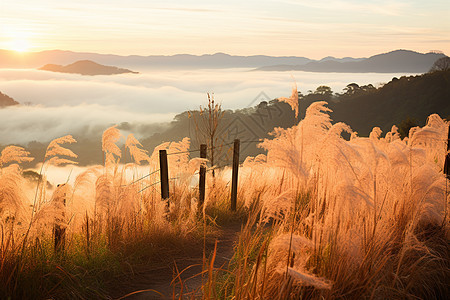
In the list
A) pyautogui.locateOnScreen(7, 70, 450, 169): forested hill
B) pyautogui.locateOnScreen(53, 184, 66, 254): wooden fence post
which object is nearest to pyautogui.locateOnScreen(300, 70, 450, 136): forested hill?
pyautogui.locateOnScreen(7, 70, 450, 169): forested hill

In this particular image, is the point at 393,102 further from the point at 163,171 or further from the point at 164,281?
the point at 164,281

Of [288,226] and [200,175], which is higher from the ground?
[288,226]

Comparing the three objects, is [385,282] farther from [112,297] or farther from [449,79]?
[449,79]

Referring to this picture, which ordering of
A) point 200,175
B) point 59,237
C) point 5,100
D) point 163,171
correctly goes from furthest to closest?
point 5,100 → point 200,175 → point 163,171 → point 59,237

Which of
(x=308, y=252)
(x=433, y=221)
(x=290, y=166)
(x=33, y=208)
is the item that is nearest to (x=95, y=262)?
(x=33, y=208)

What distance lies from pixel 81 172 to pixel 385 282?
340 centimetres

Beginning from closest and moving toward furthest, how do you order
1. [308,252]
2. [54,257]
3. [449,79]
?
→ [308,252] < [54,257] < [449,79]

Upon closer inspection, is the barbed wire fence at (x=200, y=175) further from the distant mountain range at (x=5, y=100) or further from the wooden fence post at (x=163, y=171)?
the distant mountain range at (x=5, y=100)

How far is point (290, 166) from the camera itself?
328cm

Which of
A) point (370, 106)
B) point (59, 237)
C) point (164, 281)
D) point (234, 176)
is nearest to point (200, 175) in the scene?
point (234, 176)

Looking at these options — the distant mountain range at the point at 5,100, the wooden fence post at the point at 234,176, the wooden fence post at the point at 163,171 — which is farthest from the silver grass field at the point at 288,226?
the distant mountain range at the point at 5,100

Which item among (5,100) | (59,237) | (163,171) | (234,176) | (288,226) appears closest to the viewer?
(288,226)

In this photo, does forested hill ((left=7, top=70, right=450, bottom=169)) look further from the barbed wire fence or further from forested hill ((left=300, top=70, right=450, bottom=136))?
the barbed wire fence

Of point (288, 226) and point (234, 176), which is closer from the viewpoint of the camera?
point (288, 226)
